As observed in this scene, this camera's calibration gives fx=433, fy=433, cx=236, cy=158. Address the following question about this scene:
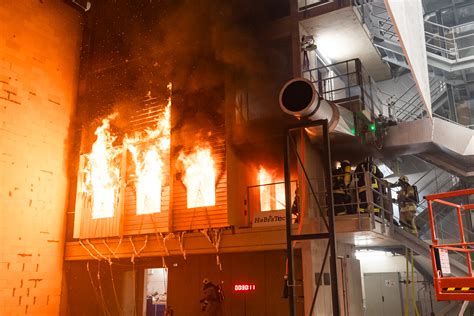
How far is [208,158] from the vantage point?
12.1 metres

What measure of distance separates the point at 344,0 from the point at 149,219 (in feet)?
26.4

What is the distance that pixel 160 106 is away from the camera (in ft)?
44.5

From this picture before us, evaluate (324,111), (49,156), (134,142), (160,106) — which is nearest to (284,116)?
(324,111)

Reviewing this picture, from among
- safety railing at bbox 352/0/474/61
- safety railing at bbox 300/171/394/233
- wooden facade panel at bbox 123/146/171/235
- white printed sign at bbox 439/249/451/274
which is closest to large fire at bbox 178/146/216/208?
wooden facade panel at bbox 123/146/171/235

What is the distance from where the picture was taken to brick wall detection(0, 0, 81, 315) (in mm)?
12812

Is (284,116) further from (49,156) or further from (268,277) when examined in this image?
(49,156)

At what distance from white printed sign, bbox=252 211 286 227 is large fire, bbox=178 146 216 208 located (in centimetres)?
148

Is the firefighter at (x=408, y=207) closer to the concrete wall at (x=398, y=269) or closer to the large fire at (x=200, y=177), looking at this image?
the concrete wall at (x=398, y=269)

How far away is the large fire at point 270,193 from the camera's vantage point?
12266 millimetres

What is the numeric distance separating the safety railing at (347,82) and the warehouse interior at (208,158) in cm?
7

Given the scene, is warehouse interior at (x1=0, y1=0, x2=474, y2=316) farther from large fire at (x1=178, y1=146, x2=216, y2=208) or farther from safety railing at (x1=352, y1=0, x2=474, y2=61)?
safety railing at (x1=352, y1=0, x2=474, y2=61)

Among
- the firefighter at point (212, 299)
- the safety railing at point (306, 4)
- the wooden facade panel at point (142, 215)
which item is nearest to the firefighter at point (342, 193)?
the firefighter at point (212, 299)

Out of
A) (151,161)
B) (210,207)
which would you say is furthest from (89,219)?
(210,207)

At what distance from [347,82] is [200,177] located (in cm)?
583
